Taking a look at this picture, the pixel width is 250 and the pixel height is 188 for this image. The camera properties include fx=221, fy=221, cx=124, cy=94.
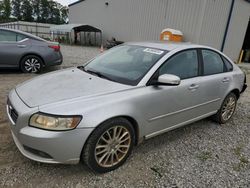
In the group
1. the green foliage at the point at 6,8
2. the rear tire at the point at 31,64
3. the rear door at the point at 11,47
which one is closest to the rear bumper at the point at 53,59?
the rear tire at the point at 31,64

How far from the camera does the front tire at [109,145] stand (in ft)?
7.60

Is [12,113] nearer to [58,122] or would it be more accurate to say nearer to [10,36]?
[58,122]

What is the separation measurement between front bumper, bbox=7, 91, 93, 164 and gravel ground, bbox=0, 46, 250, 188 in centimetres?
29

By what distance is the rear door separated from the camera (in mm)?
6301

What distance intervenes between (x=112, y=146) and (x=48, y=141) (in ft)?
2.40

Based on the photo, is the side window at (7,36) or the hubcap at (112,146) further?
the side window at (7,36)

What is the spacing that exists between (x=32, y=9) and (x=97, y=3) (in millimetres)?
69968

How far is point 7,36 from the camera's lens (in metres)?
6.45

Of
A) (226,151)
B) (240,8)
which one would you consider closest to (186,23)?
(240,8)

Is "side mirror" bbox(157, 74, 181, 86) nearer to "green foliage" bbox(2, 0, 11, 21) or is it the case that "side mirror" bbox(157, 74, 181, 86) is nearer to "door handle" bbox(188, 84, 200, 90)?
"door handle" bbox(188, 84, 200, 90)

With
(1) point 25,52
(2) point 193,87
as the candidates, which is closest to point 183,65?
(2) point 193,87

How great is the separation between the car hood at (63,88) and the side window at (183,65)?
28.6 inches

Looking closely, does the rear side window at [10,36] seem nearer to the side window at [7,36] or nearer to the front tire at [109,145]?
the side window at [7,36]

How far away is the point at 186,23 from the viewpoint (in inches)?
515
